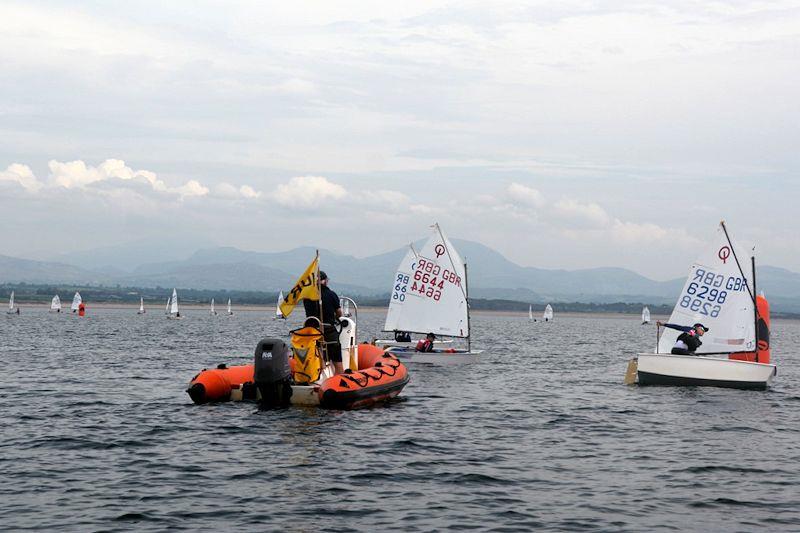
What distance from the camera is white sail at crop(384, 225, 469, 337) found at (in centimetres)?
5047

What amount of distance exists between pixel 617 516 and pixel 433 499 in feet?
10.9

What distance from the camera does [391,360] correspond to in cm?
3247

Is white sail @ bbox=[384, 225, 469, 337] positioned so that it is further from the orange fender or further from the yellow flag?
the yellow flag

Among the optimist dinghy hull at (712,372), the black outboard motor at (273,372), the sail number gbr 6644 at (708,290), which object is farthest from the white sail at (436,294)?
the black outboard motor at (273,372)

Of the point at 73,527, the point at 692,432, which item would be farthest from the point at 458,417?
the point at 73,527

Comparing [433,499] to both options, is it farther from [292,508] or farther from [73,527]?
[73,527]

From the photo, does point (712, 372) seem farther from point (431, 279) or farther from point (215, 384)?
point (431, 279)

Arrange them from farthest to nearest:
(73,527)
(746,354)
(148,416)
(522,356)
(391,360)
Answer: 1. (522,356)
2. (746,354)
3. (391,360)
4. (148,416)
5. (73,527)

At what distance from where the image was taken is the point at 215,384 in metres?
28.4

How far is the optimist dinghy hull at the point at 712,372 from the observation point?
34.8 metres

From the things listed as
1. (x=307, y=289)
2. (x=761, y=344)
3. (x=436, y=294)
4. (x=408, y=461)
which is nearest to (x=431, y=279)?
(x=436, y=294)

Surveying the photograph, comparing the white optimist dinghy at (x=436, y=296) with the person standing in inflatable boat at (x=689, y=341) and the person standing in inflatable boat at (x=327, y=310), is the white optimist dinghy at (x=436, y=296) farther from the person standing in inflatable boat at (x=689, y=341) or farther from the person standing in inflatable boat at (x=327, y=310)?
the person standing in inflatable boat at (x=327, y=310)

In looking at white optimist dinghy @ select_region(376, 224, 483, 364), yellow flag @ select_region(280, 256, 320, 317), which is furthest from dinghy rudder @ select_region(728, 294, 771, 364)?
yellow flag @ select_region(280, 256, 320, 317)

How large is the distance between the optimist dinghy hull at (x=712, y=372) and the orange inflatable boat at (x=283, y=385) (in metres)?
11.5
